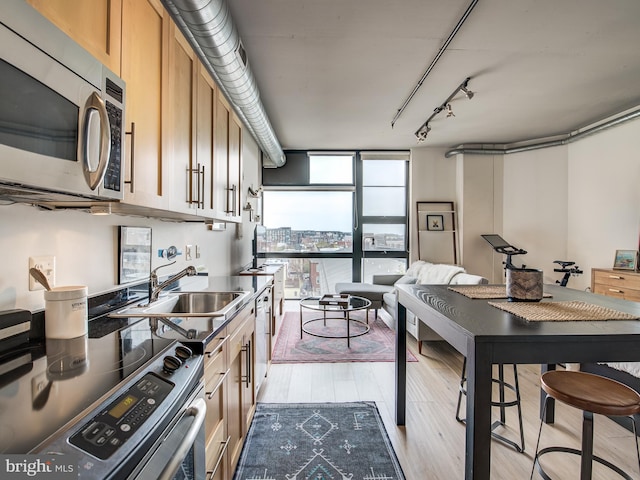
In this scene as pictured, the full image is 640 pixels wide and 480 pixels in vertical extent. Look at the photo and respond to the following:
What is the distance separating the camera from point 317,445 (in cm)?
189

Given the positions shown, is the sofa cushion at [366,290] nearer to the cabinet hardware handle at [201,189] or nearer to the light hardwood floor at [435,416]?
the light hardwood floor at [435,416]

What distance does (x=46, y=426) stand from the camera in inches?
23.3

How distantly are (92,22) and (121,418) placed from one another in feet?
3.79

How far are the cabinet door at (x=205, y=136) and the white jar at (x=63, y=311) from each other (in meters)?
0.85

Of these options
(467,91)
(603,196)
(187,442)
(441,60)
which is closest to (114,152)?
(187,442)

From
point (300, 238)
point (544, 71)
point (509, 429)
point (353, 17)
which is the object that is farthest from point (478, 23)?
point (300, 238)

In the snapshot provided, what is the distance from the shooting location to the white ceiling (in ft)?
6.61

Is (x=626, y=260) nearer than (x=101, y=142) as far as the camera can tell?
No

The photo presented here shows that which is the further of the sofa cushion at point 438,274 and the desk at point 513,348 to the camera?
the sofa cushion at point 438,274

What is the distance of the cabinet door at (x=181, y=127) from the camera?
1494mm

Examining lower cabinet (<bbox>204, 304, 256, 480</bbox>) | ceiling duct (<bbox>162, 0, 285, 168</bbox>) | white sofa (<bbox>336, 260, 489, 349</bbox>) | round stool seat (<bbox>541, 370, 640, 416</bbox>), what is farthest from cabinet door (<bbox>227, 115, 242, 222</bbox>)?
round stool seat (<bbox>541, 370, 640, 416</bbox>)

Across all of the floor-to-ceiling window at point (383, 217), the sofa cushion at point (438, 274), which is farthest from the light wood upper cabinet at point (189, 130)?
the floor-to-ceiling window at point (383, 217)

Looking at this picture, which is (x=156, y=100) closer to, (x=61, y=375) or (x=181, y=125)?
(x=181, y=125)

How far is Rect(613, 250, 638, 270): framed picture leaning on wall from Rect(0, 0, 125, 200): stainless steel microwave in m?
4.54
